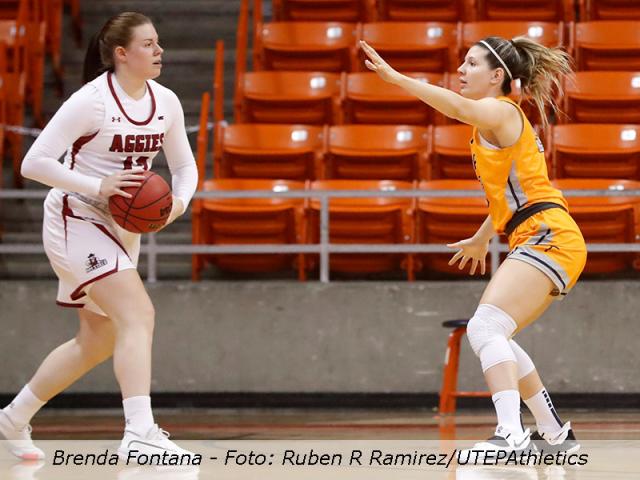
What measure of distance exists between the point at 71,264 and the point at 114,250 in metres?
0.16

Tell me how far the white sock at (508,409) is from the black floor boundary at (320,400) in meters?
3.24

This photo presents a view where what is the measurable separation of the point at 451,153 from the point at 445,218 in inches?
22.9

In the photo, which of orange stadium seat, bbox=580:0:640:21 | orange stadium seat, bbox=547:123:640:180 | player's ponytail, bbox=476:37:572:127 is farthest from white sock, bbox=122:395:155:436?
orange stadium seat, bbox=580:0:640:21

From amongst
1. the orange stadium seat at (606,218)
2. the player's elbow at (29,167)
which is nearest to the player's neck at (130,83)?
the player's elbow at (29,167)

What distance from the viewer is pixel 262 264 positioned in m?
7.91

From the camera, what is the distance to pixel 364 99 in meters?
8.71

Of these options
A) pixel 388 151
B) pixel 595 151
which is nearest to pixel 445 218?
pixel 388 151

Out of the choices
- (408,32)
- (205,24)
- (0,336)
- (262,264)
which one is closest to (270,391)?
(262,264)

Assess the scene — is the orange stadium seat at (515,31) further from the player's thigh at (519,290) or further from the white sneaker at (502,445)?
the white sneaker at (502,445)

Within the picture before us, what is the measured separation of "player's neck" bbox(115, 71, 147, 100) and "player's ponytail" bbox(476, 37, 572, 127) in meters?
1.25

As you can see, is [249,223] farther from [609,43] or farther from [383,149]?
[609,43]

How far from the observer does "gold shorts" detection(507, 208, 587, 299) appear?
4504 millimetres

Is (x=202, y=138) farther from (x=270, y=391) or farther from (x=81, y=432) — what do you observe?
(x=81, y=432)

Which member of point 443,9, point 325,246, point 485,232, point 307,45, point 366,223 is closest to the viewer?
point 485,232
